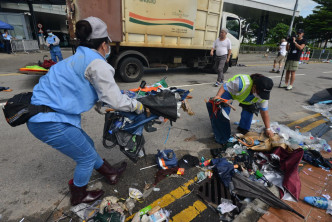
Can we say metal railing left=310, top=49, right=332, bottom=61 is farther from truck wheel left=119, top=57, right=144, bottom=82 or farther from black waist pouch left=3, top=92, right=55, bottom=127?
black waist pouch left=3, top=92, right=55, bottom=127

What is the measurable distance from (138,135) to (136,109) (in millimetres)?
416

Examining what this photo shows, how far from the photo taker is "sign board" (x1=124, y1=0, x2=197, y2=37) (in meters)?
6.09

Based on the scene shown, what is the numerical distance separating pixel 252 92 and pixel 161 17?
5.00 m

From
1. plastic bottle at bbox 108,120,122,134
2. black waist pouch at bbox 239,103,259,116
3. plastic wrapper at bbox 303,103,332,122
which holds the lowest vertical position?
plastic wrapper at bbox 303,103,332,122

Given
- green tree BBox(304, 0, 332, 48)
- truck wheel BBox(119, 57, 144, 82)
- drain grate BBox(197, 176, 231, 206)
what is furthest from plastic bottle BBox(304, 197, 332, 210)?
green tree BBox(304, 0, 332, 48)

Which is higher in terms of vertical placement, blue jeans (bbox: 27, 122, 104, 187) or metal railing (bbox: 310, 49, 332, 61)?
metal railing (bbox: 310, 49, 332, 61)

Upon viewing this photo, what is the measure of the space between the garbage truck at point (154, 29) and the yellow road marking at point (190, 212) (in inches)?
213

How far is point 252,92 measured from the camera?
2857mm

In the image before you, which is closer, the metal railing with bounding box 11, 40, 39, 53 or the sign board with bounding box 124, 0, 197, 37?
the sign board with bounding box 124, 0, 197, 37

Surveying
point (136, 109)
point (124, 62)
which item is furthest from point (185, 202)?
point (124, 62)

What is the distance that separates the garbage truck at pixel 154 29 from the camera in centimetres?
571

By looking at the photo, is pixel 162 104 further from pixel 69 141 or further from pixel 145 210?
pixel 145 210

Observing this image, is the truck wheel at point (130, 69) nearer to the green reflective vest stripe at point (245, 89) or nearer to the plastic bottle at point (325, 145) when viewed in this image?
the green reflective vest stripe at point (245, 89)

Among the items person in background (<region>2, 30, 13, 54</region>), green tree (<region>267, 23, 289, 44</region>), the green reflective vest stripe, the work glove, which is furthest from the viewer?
green tree (<region>267, 23, 289, 44</region>)
